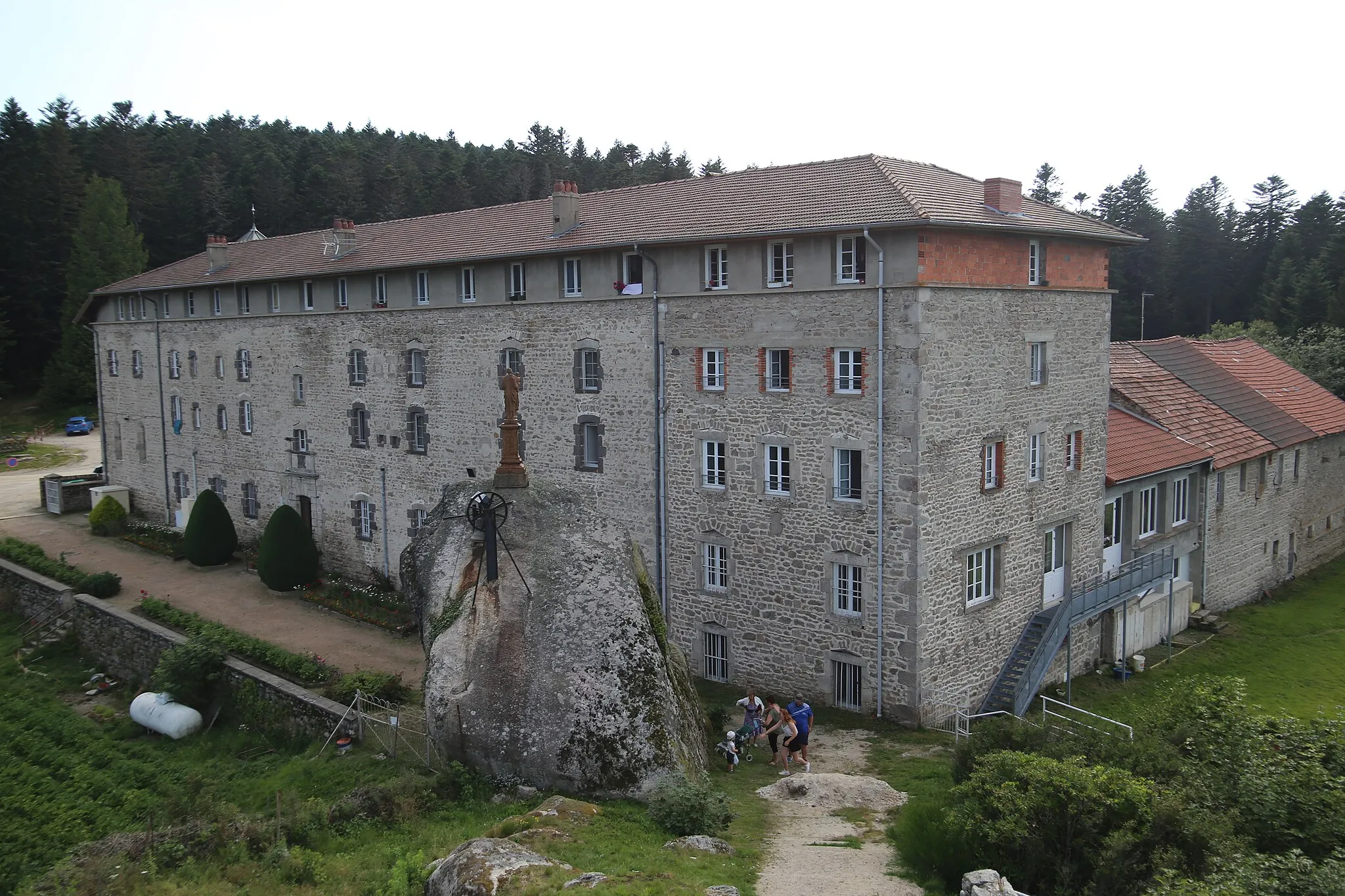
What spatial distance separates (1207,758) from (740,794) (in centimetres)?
632

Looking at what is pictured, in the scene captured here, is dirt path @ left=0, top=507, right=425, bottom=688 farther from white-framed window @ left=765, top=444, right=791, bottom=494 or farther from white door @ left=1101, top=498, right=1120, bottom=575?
white door @ left=1101, top=498, right=1120, bottom=575

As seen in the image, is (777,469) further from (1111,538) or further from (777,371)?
(1111,538)

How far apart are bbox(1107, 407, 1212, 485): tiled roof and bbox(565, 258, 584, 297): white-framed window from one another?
13.6 metres

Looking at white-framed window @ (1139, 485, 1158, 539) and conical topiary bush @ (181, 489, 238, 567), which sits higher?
white-framed window @ (1139, 485, 1158, 539)

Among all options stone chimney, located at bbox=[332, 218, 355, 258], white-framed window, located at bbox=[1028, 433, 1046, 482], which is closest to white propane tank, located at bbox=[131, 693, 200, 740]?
stone chimney, located at bbox=[332, 218, 355, 258]

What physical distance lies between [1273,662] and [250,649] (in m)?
24.7

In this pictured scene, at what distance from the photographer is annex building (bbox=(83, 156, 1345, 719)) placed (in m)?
19.6

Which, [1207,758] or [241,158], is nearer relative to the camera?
[1207,758]

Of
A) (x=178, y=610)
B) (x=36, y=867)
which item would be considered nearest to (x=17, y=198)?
(x=178, y=610)

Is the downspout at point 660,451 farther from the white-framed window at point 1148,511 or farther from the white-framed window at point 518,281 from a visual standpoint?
the white-framed window at point 1148,511

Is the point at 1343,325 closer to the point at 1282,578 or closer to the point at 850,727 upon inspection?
the point at 1282,578

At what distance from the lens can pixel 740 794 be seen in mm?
15031

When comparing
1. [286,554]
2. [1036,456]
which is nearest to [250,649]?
[286,554]

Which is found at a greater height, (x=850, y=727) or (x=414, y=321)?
(x=414, y=321)
